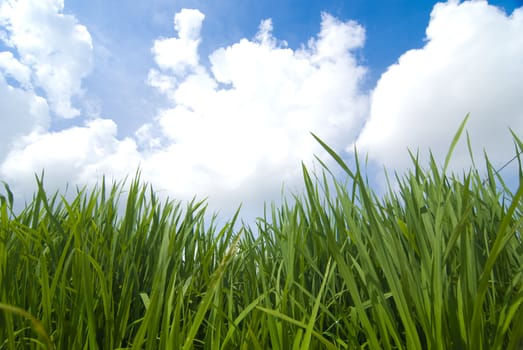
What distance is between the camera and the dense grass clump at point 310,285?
0.73 m

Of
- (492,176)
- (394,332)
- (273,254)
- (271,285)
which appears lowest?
(394,332)

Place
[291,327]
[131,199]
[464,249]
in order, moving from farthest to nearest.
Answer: [131,199], [291,327], [464,249]

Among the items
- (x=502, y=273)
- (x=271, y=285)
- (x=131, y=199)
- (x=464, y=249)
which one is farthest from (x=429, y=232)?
(x=131, y=199)

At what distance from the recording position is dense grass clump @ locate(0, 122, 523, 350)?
2.39 ft

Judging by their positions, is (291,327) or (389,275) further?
(291,327)

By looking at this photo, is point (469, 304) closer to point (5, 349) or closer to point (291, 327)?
point (291, 327)

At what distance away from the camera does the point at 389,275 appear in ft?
2.45

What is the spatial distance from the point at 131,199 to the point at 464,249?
1.18 metres

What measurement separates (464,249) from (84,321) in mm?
975

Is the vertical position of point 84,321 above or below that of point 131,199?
below

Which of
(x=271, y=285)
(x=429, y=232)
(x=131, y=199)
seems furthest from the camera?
(x=131, y=199)

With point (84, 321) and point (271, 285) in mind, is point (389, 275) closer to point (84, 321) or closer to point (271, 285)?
point (271, 285)

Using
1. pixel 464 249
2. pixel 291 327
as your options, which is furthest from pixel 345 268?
pixel 291 327

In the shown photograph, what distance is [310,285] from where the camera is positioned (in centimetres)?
136
